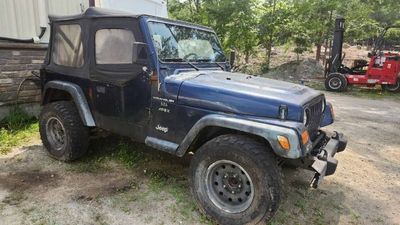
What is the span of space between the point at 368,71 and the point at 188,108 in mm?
10081

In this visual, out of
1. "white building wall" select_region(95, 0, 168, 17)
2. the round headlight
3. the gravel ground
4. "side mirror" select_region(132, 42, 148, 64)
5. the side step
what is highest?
"white building wall" select_region(95, 0, 168, 17)

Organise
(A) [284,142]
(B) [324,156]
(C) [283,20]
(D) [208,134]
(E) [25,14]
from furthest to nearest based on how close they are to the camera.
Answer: (C) [283,20], (E) [25,14], (D) [208,134], (B) [324,156], (A) [284,142]

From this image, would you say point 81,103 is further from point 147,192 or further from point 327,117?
point 327,117

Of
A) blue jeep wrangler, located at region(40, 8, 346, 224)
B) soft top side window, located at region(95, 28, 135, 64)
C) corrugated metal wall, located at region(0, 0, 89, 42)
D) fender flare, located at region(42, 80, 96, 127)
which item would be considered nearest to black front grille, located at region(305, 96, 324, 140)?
blue jeep wrangler, located at region(40, 8, 346, 224)

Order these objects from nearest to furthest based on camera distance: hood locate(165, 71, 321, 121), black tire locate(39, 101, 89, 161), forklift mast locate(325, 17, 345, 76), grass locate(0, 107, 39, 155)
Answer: hood locate(165, 71, 321, 121)
black tire locate(39, 101, 89, 161)
grass locate(0, 107, 39, 155)
forklift mast locate(325, 17, 345, 76)

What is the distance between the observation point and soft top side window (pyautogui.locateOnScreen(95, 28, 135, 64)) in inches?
148

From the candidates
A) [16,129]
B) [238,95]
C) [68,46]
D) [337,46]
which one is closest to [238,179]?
[238,95]

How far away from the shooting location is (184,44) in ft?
13.3

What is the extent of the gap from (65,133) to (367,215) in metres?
3.65

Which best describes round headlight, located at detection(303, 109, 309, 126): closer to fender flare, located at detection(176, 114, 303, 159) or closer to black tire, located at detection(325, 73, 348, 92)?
fender flare, located at detection(176, 114, 303, 159)

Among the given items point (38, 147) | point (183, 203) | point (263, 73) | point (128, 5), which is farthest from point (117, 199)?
point (263, 73)

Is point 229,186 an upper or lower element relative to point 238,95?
lower

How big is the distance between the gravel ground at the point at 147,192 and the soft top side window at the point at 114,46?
143 cm

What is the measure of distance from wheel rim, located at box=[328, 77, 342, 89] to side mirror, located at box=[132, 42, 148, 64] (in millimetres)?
9779
